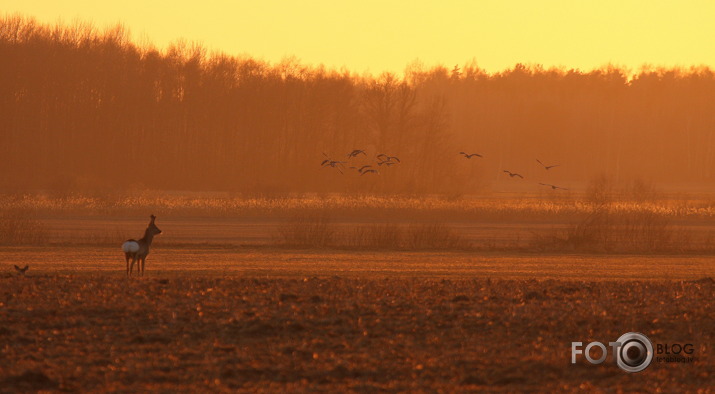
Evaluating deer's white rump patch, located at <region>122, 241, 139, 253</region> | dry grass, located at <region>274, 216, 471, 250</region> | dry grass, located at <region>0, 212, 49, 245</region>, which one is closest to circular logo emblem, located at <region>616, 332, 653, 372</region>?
deer's white rump patch, located at <region>122, 241, 139, 253</region>

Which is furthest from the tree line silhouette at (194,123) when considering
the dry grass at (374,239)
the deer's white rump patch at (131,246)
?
the deer's white rump patch at (131,246)

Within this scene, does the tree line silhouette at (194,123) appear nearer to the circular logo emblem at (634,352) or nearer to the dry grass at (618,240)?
the dry grass at (618,240)

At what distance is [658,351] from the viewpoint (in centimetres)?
1377

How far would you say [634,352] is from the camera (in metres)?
13.6

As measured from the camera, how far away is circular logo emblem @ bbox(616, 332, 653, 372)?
512 inches

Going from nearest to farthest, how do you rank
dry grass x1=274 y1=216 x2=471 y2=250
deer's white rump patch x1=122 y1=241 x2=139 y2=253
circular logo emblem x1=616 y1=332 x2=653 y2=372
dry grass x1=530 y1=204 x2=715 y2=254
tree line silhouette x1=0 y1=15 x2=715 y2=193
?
circular logo emblem x1=616 y1=332 x2=653 y2=372
deer's white rump patch x1=122 y1=241 x2=139 y2=253
dry grass x1=274 y1=216 x2=471 y2=250
dry grass x1=530 y1=204 x2=715 y2=254
tree line silhouette x1=0 y1=15 x2=715 y2=193

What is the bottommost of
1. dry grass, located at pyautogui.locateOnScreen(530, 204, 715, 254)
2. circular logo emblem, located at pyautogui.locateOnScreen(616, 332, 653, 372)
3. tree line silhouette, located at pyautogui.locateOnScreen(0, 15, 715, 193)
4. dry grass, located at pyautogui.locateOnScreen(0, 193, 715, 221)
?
circular logo emblem, located at pyautogui.locateOnScreen(616, 332, 653, 372)

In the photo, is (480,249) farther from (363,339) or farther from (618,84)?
(618,84)

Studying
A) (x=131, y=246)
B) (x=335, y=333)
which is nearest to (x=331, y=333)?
(x=335, y=333)

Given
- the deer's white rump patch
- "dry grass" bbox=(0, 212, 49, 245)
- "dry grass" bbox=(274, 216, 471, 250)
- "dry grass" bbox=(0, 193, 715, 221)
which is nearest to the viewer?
the deer's white rump patch

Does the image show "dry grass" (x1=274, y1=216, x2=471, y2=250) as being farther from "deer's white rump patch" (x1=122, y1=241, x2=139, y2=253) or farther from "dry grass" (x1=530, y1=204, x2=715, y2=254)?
"deer's white rump patch" (x1=122, y1=241, x2=139, y2=253)

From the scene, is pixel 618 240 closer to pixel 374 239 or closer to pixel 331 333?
pixel 374 239

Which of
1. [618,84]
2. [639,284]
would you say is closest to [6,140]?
[639,284]

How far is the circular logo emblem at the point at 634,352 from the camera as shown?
42.6 feet
